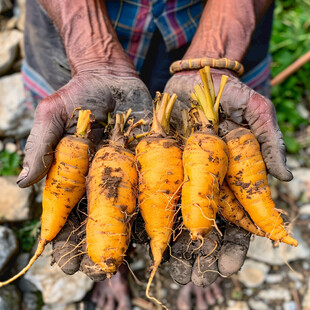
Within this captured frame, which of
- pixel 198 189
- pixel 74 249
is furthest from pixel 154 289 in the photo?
pixel 198 189

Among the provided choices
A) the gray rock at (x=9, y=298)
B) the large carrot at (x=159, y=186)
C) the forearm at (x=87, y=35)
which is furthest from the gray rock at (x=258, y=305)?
the forearm at (x=87, y=35)

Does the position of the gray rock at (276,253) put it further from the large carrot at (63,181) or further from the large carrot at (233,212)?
the large carrot at (63,181)

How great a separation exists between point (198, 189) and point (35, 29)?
1654 mm

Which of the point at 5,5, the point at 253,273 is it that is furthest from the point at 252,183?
the point at 5,5

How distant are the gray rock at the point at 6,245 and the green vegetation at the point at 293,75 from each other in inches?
98.3

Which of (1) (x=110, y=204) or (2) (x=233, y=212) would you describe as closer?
(1) (x=110, y=204)

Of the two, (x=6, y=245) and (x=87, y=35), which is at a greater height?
(x=87, y=35)

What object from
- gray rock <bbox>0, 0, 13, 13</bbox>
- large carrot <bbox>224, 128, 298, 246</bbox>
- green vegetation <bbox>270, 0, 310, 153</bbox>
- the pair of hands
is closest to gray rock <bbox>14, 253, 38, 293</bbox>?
the pair of hands

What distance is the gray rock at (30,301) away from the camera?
274 centimetres

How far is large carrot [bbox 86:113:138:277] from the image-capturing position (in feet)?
5.39

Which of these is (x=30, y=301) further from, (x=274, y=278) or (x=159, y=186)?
(x=274, y=278)

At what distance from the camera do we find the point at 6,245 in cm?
276

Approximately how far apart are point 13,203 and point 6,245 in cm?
33

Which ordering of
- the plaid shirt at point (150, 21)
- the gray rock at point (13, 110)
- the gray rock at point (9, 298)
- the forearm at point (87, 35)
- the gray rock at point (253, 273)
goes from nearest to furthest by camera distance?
the forearm at point (87, 35), the plaid shirt at point (150, 21), the gray rock at point (9, 298), the gray rock at point (253, 273), the gray rock at point (13, 110)
